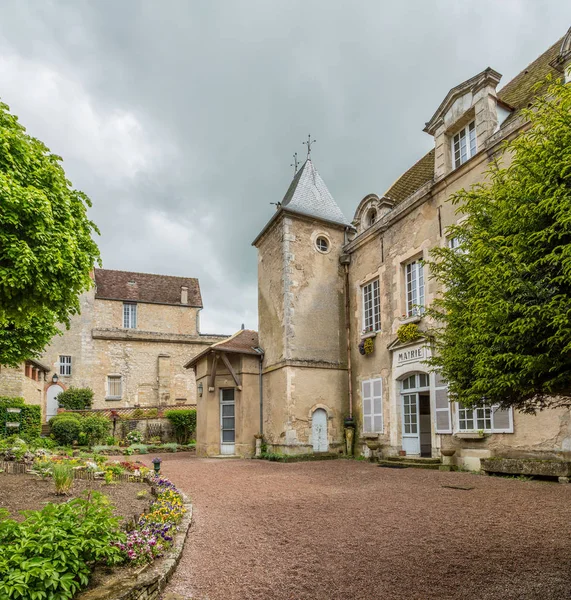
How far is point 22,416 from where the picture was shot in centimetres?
1806

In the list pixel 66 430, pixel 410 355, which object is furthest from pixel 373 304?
pixel 66 430

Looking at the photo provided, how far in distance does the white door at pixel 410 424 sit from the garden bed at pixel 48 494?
7017mm

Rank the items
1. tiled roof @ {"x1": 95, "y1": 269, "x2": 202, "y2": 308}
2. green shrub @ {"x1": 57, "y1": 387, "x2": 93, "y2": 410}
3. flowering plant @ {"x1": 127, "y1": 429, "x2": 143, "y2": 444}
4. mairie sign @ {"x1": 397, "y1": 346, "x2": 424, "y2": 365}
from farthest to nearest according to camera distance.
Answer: tiled roof @ {"x1": 95, "y1": 269, "x2": 202, "y2": 308} → green shrub @ {"x1": 57, "y1": 387, "x2": 93, "y2": 410} → flowering plant @ {"x1": 127, "y1": 429, "x2": 143, "y2": 444} → mairie sign @ {"x1": 397, "y1": 346, "x2": 424, "y2": 365}

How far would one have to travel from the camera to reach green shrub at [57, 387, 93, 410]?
27109 mm

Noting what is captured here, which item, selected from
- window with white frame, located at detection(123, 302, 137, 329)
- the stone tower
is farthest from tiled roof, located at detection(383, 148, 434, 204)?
window with white frame, located at detection(123, 302, 137, 329)

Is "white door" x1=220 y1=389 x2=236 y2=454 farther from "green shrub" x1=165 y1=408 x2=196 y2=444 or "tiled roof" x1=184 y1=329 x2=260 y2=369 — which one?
"green shrub" x1=165 y1=408 x2=196 y2=444

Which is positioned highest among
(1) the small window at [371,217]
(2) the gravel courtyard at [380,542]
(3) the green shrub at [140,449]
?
(1) the small window at [371,217]

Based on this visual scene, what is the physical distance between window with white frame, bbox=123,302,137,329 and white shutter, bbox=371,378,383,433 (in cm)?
2119

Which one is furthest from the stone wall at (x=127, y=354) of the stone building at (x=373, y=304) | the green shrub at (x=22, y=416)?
the stone building at (x=373, y=304)

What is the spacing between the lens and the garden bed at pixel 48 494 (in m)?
5.78

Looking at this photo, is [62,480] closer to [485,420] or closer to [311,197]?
[485,420]

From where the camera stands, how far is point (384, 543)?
4.92 metres

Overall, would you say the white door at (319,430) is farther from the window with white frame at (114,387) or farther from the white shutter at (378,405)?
the window with white frame at (114,387)

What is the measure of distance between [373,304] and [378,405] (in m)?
3.01
